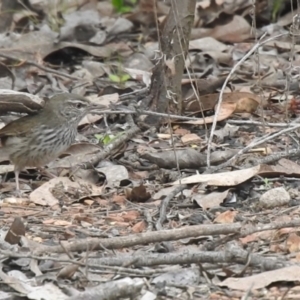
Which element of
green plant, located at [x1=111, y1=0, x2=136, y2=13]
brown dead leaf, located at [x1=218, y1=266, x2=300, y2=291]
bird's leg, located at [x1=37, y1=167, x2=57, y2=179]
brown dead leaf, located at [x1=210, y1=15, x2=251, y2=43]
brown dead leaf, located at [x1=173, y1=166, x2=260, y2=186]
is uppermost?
brown dead leaf, located at [x1=218, y1=266, x2=300, y2=291]

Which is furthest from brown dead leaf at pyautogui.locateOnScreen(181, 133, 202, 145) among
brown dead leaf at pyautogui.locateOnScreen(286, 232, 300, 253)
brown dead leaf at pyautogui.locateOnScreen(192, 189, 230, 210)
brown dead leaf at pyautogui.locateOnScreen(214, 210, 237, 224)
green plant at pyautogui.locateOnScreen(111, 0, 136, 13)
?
green plant at pyautogui.locateOnScreen(111, 0, 136, 13)

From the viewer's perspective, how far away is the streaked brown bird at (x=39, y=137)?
22.4 feet

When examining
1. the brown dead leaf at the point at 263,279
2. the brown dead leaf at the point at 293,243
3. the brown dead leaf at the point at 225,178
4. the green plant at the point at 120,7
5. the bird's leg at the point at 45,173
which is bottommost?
the green plant at the point at 120,7

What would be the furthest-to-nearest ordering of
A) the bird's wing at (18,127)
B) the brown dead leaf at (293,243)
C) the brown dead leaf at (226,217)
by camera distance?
the bird's wing at (18,127) → the brown dead leaf at (226,217) → the brown dead leaf at (293,243)

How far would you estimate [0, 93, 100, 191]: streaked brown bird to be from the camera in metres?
6.82

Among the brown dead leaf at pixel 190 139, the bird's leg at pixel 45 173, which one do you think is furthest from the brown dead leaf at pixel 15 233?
the brown dead leaf at pixel 190 139

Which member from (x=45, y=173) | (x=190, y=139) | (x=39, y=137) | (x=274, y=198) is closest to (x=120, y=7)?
(x=190, y=139)

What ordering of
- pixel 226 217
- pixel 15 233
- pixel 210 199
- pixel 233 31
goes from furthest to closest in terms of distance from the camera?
pixel 233 31 → pixel 210 199 → pixel 226 217 → pixel 15 233

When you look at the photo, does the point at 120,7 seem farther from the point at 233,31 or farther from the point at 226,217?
the point at 226,217

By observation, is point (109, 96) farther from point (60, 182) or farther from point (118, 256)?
point (118, 256)

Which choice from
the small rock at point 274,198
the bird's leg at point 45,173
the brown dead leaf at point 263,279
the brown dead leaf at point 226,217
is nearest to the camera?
the brown dead leaf at point 263,279

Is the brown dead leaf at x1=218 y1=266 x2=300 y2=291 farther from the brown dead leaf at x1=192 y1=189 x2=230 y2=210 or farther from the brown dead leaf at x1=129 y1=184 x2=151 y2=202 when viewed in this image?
the brown dead leaf at x1=129 y1=184 x2=151 y2=202

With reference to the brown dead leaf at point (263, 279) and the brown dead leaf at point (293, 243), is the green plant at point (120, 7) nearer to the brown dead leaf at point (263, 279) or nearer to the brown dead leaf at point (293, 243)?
the brown dead leaf at point (293, 243)

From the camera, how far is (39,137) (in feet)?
22.8
